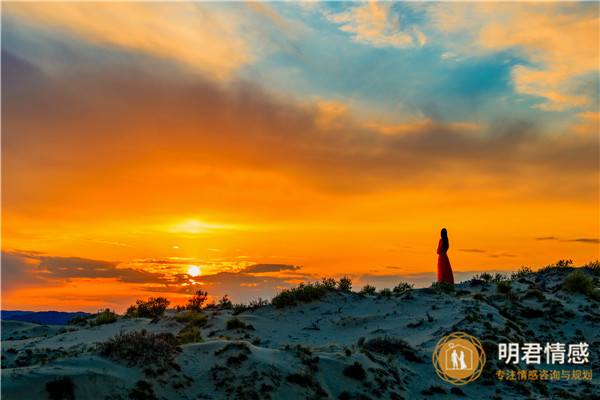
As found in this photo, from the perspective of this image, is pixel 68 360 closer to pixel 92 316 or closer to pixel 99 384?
pixel 99 384

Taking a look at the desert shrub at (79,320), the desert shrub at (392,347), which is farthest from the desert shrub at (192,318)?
the desert shrub at (392,347)

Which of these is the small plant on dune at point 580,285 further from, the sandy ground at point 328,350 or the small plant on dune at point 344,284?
the small plant on dune at point 344,284

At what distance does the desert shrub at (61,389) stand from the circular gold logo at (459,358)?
15.3 metres

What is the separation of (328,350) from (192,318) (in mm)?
13181

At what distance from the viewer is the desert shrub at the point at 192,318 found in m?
29.2

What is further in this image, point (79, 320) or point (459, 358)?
point (79, 320)

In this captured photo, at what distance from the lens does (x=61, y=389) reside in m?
12.2

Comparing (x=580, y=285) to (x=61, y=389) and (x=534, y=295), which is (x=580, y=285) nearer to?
(x=534, y=295)

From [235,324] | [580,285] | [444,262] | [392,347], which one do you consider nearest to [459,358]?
[392,347]

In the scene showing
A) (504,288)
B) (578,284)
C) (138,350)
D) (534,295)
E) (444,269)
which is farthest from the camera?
(444,269)

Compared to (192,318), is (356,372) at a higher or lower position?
higher

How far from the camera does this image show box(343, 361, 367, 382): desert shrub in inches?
671

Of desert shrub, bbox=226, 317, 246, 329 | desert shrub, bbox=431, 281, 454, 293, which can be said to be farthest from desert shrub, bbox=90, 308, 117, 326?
desert shrub, bbox=431, 281, 454, 293

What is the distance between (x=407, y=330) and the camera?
26250mm
